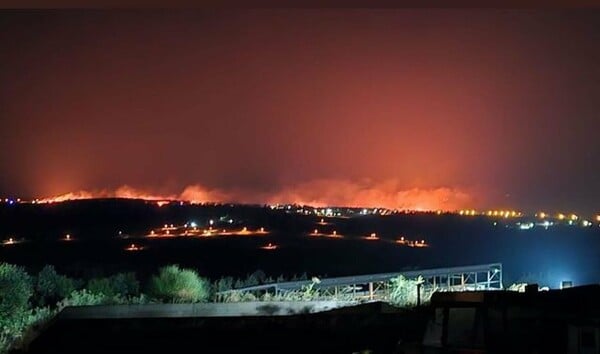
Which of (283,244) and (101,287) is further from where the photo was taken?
(283,244)

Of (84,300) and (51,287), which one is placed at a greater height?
(51,287)

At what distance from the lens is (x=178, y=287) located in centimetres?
1136

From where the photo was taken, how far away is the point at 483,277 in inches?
648

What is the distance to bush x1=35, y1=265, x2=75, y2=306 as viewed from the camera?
11.4 m

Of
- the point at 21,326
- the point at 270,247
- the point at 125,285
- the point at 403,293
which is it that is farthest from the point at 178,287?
the point at 270,247

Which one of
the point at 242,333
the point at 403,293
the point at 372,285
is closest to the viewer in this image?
the point at 242,333

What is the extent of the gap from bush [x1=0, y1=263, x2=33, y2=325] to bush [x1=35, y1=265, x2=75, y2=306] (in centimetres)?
93

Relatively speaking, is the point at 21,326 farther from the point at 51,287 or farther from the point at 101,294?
the point at 51,287

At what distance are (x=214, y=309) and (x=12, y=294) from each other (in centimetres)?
255

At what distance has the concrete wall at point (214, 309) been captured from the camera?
29.3 ft

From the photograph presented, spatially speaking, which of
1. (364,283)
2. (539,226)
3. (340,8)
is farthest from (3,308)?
(539,226)

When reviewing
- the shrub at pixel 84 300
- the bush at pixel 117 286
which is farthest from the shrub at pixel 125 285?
the shrub at pixel 84 300

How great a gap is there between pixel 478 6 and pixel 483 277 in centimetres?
1347

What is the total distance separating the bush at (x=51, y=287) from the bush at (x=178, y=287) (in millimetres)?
1381
